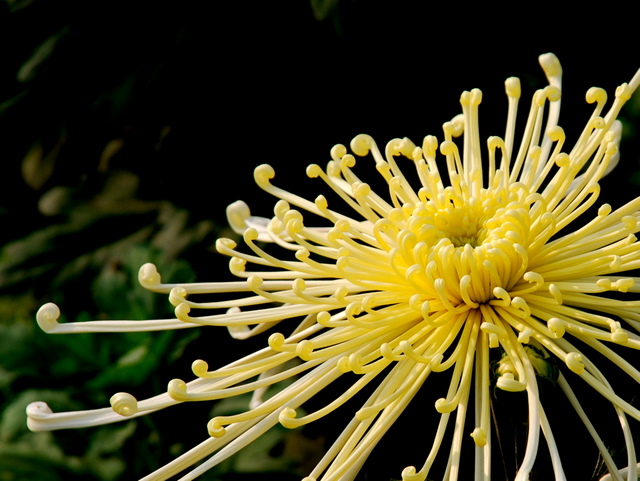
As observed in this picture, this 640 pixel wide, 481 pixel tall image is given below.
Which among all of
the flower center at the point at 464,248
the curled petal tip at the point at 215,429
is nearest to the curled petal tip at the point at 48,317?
the curled petal tip at the point at 215,429

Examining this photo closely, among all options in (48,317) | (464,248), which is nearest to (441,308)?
(464,248)

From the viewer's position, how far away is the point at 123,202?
2.16m

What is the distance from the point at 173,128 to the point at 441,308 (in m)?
1.07

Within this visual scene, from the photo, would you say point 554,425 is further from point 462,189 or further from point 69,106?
point 69,106

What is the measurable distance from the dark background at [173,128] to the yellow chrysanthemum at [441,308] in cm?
50

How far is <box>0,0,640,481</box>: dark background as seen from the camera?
1799 mm

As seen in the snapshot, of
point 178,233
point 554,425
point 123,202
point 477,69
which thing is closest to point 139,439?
point 178,233

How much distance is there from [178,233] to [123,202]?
23 centimetres

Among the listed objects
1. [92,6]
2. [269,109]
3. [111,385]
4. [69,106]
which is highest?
[92,6]

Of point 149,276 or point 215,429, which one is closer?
point 215,429

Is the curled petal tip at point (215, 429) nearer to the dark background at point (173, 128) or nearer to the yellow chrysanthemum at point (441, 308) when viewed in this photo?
the yellow chrysanthemum at point (441, 308)

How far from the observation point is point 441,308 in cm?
121

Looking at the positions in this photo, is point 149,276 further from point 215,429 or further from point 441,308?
point 441,308

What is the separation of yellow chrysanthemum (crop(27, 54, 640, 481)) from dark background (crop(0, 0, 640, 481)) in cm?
50
